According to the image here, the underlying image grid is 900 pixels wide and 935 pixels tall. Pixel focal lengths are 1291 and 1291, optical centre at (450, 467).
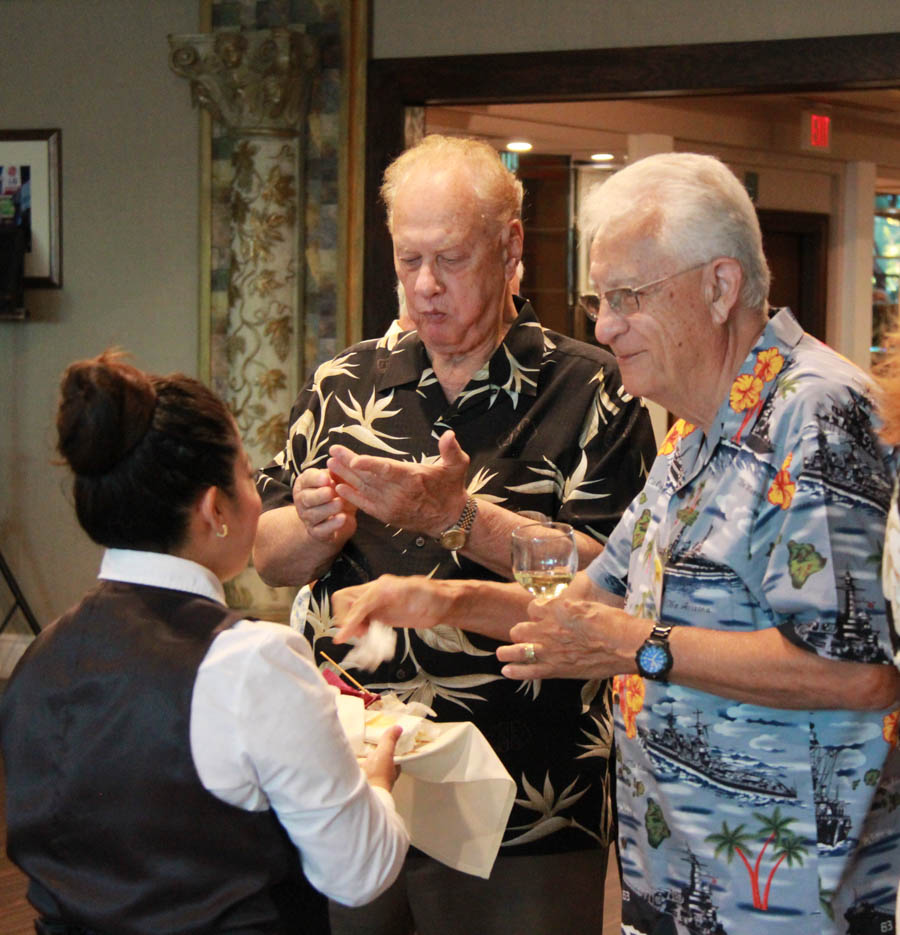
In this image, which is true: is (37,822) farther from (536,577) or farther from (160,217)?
(160,217)

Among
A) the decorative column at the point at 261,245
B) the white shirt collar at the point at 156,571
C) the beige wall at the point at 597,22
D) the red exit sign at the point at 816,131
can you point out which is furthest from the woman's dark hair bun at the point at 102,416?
the red exit sign at the point at 816,131

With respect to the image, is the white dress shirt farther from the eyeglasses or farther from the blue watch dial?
the eyeglasses

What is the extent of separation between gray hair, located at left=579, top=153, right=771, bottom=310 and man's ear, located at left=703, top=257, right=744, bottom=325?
0.01 metres

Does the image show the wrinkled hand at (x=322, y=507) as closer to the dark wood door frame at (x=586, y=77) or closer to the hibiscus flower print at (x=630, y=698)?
the hibiscus flower print at (x=630, y=698)

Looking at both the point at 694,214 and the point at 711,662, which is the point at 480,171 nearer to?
the point at 694,214

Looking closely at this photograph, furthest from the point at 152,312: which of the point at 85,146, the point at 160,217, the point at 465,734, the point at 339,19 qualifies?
the point at 465,734

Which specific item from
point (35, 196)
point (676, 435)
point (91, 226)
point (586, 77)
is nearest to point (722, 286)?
point (676, 435)

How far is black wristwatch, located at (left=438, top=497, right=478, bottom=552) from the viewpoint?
6.72 feet

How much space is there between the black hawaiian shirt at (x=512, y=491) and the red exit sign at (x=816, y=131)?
7082 mm

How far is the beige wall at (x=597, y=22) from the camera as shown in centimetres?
520

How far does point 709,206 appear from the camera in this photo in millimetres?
1721

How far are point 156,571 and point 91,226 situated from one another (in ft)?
16.9

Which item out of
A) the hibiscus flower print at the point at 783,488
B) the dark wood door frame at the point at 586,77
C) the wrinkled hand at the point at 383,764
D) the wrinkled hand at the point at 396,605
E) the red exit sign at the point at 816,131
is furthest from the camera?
the red exit sign at the point at 816,131

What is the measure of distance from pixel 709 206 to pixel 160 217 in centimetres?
493
